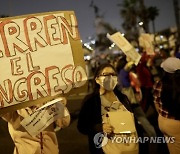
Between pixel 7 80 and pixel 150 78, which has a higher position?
pixel 7 80

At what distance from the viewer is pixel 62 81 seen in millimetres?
2791

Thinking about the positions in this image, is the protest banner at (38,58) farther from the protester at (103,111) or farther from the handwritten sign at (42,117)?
the protester at (103,111)

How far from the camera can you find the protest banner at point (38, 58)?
2.62m

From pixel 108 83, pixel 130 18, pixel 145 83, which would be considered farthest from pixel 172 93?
pixel 130 18

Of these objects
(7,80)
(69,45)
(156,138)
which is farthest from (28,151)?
(156,138)

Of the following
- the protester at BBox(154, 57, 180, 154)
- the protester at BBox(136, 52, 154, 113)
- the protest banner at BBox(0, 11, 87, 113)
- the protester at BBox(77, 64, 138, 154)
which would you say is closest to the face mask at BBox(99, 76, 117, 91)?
the protester at BBox(77, 64, 138, 154)

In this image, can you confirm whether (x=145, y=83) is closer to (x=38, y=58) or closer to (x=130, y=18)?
(x=38, y=58)

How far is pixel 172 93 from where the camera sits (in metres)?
3.57

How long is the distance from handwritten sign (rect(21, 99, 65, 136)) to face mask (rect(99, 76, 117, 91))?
94 cm

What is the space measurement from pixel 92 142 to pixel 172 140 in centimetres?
86

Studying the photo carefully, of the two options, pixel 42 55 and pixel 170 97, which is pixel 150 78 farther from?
pixel 42 55

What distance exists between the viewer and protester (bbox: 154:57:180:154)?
3.54m

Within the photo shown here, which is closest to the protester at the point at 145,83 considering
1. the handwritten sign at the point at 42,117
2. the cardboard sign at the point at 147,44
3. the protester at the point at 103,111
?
the cardboard sign at the point at 147,44

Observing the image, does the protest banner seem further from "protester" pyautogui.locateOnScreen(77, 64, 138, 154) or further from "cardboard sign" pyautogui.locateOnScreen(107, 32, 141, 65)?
"cardboard sign" pyautogui.locateOnScreen(107, 32, 141, 65)
